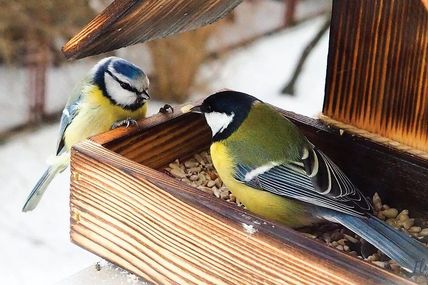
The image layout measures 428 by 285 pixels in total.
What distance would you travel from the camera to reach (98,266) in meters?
1.53

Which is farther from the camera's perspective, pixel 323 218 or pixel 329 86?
pixel 329 86

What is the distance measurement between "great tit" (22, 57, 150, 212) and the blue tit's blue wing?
428 mm

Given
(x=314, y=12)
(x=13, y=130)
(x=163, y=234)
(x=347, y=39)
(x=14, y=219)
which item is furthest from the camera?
(x=314, y=12)

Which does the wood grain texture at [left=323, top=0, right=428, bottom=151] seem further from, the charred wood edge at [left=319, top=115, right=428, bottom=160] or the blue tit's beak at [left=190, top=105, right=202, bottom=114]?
the blue tit's beak at [left=190, top=105, right=202, bottom=114]

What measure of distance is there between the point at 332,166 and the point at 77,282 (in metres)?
0.48

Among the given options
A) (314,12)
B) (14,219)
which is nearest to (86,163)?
(14,219)

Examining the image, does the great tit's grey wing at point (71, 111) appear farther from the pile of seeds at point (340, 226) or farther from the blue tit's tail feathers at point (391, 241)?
the blue tit's tail feathers at point (391, 241)

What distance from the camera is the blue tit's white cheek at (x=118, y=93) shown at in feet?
5.95

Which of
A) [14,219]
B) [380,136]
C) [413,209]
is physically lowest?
[14,219]

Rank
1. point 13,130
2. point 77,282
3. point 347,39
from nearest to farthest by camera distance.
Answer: point 77,282, point 347,39, point 13,130

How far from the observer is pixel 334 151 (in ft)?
5.33

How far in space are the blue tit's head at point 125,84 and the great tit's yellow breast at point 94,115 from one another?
0.05ft

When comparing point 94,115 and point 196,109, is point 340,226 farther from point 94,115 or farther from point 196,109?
point 94,115

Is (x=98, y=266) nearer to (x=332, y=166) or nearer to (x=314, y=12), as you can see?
(x=332, y=166)
